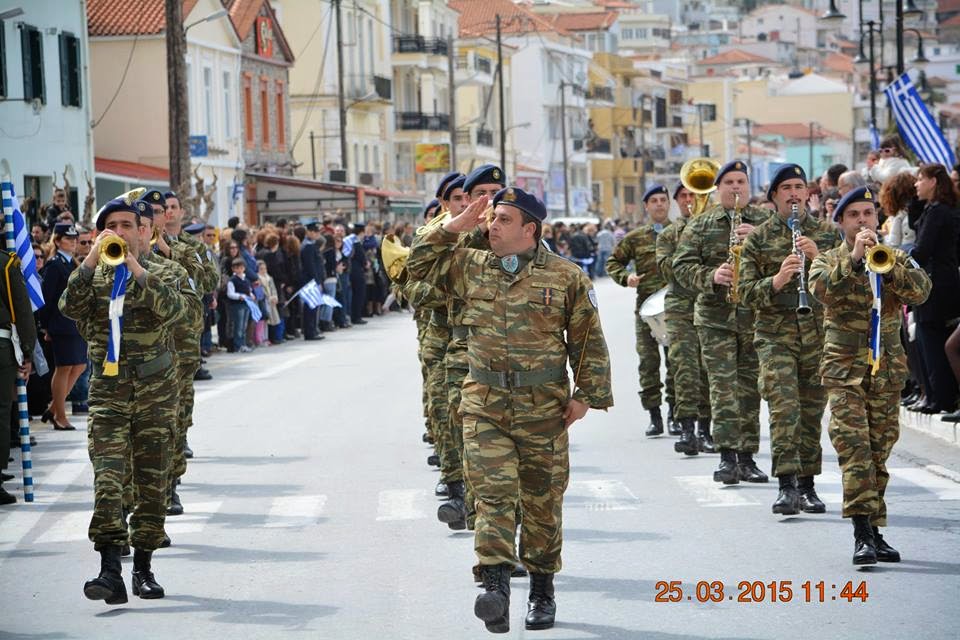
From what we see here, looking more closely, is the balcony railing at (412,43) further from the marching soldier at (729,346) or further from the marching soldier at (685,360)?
the marching soldier at (729,346)

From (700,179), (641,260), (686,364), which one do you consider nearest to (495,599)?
(700,179)

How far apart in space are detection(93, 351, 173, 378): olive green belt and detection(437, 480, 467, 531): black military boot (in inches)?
82.0

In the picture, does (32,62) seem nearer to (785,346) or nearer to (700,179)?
(700,179)

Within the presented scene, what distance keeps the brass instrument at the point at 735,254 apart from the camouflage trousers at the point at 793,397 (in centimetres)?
53

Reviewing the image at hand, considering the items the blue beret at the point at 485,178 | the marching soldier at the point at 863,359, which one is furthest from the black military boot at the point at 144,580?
the marching soldier at the point at 863,359

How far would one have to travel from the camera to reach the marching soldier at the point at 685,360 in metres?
14.0

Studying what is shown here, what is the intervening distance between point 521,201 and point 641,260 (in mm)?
7412

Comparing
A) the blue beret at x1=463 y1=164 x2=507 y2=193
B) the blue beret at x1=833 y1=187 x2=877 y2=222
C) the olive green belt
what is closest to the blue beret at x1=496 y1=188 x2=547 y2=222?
the blue beret at x1=463 y1=164 x2=507 y2=193

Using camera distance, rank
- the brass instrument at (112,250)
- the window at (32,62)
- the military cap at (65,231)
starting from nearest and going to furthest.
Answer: the brass instrument at (112,250) → the military cap at (65,231) → the window at (32,62)

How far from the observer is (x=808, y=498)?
438 inches

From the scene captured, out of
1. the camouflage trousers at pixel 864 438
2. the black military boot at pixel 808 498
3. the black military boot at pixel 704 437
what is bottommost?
the black military boot at pixel 704 437

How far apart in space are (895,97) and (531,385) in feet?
50.7

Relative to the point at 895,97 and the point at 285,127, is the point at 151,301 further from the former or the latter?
the point at 285,127

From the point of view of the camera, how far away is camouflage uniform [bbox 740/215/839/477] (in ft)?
35.6
